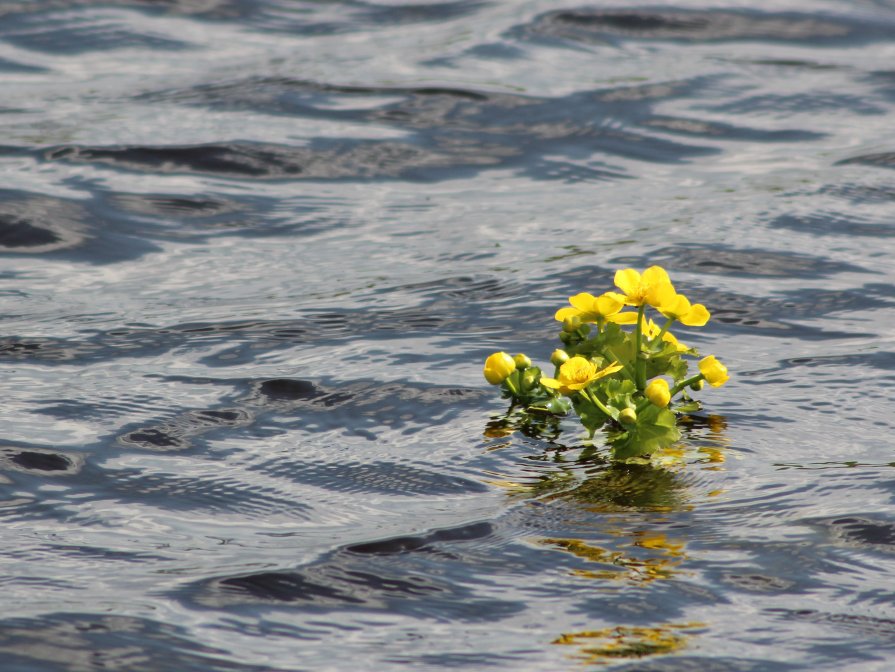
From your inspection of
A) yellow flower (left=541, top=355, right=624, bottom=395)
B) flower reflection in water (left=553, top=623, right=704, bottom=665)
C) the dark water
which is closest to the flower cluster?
yellow flower (left=541, top=355, right=624, bottom=395)

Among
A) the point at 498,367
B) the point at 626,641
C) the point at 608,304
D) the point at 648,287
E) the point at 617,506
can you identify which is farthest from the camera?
the point at 498,367

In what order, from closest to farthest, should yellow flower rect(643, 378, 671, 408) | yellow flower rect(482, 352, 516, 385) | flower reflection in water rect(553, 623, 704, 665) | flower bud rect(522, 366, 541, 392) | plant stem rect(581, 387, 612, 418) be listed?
flower reflection in water rect(553, 623, 704, 665)
yellow flower rect(643, 378, 671, 408)
plant stem rect(581, 387, 612, 418)
yellow flower rect(482, 352, 516, 385)
flower bud rect(522, 366, 541, 392)

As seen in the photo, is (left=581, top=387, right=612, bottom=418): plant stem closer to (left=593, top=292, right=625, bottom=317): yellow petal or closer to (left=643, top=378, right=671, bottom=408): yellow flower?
(left=643, top=378, right=671, bottom=408): yellow flower

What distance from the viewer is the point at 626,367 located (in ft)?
13.6

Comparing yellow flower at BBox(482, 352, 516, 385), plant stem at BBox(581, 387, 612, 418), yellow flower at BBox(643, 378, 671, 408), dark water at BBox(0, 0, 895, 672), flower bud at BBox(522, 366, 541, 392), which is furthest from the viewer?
flower bud at BBox(522, 366, 541, 392)

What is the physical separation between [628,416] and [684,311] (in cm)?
39

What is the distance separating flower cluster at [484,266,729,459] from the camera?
156 inches

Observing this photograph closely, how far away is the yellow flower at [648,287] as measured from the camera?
3967 millimetres

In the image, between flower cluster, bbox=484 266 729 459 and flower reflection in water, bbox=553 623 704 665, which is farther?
flower cluster, bbox=484 266 729 459

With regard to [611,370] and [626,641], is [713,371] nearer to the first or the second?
[611,370]

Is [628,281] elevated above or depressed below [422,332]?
above

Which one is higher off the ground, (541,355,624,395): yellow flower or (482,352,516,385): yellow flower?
(541,355,624,395): yellow flower

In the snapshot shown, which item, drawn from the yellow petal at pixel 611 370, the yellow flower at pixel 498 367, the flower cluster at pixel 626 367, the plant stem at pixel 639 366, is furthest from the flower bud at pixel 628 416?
the yellow flower at pixel 498 367

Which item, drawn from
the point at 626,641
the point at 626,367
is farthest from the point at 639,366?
the point at 626,641
